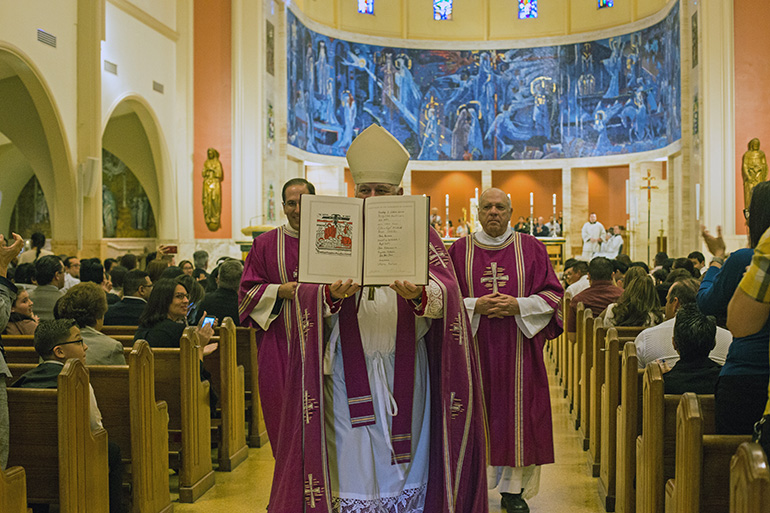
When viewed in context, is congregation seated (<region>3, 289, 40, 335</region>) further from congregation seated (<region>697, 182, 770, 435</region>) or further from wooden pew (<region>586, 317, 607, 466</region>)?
congregation seated (<region>697, 182, 770, 435</region>)

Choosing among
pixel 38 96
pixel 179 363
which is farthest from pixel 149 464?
pixel 38 96

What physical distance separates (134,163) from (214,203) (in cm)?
177

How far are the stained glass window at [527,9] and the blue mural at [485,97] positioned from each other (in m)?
1.44

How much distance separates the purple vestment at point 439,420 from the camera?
3.12 metres

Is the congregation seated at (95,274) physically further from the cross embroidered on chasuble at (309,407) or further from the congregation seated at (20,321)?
the cross embroidered on chasuble at (309,407)

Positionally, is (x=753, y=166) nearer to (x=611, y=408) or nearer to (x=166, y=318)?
(x=611, y=408)

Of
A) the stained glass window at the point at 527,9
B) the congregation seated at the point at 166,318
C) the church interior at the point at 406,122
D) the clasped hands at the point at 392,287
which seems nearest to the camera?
the clasped hands at the point at 392,287

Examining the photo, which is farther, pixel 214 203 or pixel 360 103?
pixel 360 103

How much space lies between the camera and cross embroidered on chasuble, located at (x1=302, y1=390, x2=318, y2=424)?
3117mm

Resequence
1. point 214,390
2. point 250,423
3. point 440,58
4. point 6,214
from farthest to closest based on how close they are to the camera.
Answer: point 440,58 < point 6,214 < point 250,423 < point 214,390

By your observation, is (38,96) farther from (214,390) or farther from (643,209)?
(643,209)

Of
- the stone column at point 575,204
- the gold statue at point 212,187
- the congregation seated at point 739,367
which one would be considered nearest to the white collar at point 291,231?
the congregation seated at point 739,367

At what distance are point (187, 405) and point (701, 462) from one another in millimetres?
3068

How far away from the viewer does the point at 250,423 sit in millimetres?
6121
